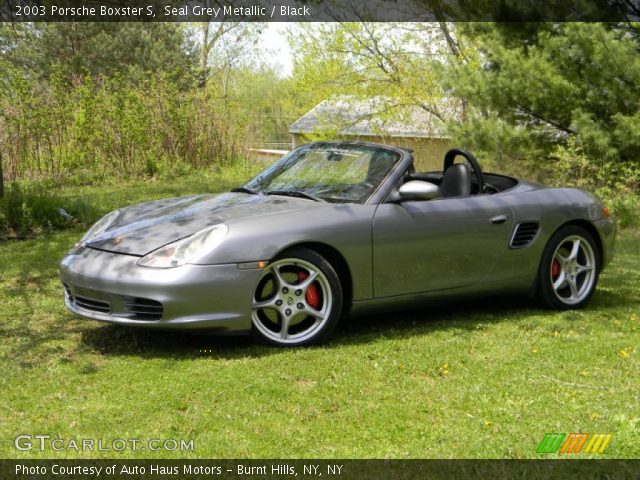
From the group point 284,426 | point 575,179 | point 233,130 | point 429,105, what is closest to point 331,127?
point 429,105

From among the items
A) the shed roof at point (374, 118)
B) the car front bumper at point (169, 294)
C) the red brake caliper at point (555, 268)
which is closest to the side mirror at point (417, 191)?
the car front bumper at point (169, 294)

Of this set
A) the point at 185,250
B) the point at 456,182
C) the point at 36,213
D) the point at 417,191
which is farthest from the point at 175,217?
the point at 36,213

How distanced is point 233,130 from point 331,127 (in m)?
Answer: 9.75

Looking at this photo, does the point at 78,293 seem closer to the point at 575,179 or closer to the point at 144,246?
the point at 144,246

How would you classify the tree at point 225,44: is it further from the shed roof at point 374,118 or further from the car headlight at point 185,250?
the car headlight at point 185,250

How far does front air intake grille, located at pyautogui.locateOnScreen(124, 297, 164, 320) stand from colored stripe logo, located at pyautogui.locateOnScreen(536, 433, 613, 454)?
2.43 meters

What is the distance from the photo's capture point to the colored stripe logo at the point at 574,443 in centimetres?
378

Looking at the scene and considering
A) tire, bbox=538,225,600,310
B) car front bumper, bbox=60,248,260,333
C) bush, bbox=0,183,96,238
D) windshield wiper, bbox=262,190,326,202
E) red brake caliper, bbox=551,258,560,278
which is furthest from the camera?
bush, bbox=0,183,96,238

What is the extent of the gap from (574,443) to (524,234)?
2.94m

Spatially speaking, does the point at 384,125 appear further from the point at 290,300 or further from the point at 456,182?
the point at 290,300

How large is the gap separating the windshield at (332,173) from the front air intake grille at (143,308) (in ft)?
4.84

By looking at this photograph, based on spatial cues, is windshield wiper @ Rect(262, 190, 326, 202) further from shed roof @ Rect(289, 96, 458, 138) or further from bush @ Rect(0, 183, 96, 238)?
shed roof @ Rect(289, 96, 458, 138)

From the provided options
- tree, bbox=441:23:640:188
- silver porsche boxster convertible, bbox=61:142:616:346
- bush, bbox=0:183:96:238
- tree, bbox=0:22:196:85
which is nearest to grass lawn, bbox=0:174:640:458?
silver porsche boxster convertible, bbox=61:142:616:346

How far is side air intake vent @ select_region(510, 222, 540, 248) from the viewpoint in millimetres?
6523
